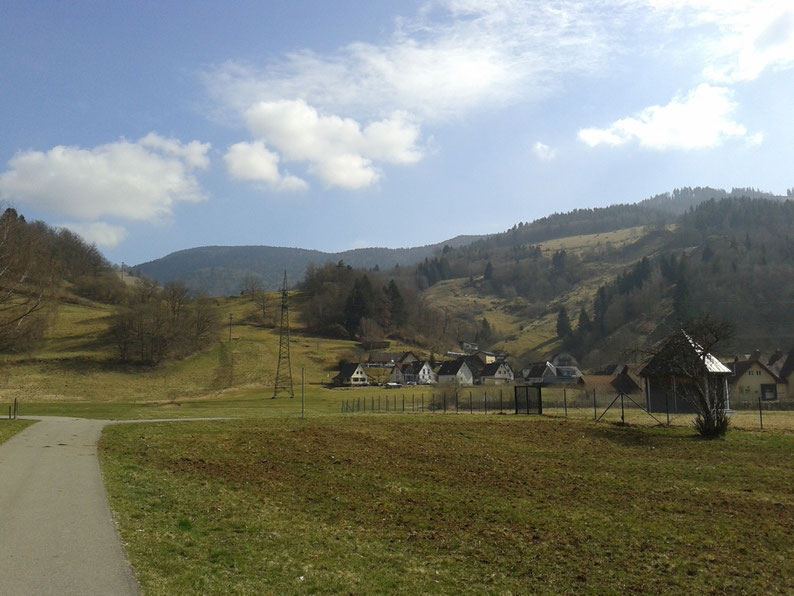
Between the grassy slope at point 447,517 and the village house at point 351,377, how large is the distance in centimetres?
8093

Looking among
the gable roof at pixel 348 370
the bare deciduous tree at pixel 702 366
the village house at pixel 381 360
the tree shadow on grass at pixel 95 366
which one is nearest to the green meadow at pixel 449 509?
the bare deciduous tree at pixel 702 366

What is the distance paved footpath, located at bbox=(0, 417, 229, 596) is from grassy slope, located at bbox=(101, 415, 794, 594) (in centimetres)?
39

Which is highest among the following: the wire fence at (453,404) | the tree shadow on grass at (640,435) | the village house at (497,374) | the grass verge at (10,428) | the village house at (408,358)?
the grass verge at (10,428)

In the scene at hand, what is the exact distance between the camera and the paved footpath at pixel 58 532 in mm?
7988

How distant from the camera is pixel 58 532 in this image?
1055cm

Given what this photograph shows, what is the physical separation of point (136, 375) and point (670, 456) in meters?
81.7

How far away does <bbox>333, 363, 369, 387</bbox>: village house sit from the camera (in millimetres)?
106319

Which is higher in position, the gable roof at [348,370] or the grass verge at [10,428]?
the grass verge at [10,428]

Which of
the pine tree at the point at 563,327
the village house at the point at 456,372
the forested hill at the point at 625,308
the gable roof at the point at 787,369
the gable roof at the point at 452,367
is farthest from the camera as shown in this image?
the pine tree at the point at 563,327

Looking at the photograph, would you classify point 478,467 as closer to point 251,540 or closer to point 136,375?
point 251,540

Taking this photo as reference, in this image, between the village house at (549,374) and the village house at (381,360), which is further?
the village house at (381,360)

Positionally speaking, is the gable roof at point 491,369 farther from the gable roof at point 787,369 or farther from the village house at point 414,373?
the gable roof at point 787,369

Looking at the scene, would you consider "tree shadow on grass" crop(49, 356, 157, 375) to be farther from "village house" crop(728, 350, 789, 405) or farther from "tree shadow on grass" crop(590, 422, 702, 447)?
"village house" crop(728, 350, 789, 405)

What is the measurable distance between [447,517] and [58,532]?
24.1 feet
